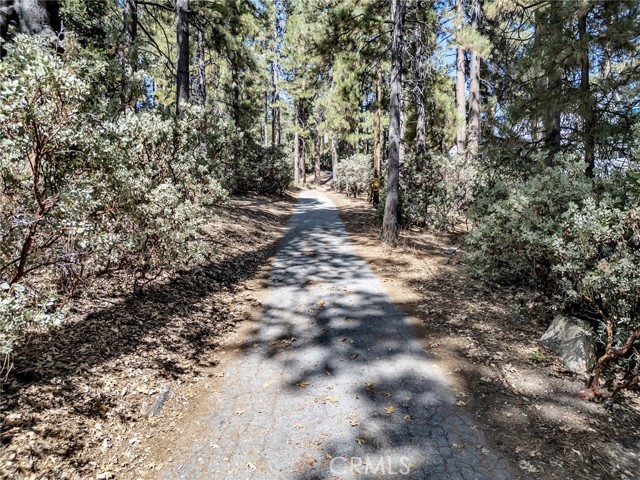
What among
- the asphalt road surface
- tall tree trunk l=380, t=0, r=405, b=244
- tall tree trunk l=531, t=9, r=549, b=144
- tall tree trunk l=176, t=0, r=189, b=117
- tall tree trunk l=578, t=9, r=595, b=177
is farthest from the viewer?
tall tree trunk l=176, t=0, r=189, b=117

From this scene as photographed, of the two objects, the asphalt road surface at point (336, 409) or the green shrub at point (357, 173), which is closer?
the asphalt road surface at point (336, 409)

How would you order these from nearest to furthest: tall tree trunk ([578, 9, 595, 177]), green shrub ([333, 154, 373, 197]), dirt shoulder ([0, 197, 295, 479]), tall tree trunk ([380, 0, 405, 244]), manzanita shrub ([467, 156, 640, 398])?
dirt shoulder ([0, 197, 295, 479])
manzanita shrub ([467, 156, 640, 398])
tall tree trunk ([578, 9, 595, 177])
tall tree trunk ([380, 0, 405, 244])
green shrub ([333, 154, 373, 197])

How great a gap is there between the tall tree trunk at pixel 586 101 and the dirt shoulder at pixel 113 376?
6817 millimetres

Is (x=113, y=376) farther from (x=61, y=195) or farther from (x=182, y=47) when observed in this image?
(x=182, y=47)

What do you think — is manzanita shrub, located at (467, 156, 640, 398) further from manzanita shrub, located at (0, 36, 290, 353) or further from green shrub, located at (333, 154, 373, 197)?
green shrub, located at (333, 154, 373, 197)

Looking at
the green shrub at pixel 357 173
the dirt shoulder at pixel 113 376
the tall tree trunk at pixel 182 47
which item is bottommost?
the dirt shoulder at pixel 113 376

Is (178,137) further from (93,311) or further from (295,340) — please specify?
(295,340)

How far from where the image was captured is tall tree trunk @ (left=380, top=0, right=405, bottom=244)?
10.0 meters

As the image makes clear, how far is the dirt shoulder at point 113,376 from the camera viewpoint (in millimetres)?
3022

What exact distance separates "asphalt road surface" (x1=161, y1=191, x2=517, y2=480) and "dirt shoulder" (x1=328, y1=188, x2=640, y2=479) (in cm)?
27

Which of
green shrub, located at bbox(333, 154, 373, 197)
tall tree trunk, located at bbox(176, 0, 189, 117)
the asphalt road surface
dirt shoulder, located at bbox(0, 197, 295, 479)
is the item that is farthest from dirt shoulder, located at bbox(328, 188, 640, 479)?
green shrub, located at bbox(333, 154, 373, 197)

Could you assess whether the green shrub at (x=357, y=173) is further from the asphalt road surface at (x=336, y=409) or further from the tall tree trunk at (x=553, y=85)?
the asphalt road surface at (x=336, y=409)

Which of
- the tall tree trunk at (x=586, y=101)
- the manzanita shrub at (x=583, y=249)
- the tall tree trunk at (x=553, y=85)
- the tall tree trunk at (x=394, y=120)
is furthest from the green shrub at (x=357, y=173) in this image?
the manzanita shrub at (x=583, y=249)

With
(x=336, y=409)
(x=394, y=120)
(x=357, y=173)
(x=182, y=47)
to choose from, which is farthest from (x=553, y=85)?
(x=357, y=173)
